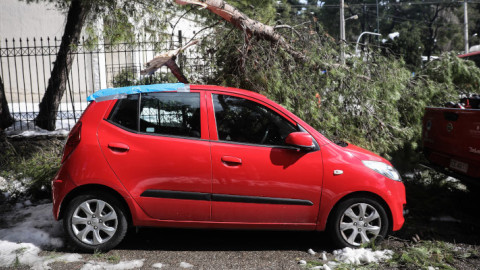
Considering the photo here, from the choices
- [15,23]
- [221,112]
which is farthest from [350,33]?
[221,112]

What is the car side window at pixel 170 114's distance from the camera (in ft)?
14.2

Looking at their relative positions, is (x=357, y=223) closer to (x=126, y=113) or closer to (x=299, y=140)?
(x=299, y=140)

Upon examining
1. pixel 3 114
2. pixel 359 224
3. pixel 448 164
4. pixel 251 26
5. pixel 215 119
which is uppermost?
pixel 251 26

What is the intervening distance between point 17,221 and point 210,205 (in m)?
2.56

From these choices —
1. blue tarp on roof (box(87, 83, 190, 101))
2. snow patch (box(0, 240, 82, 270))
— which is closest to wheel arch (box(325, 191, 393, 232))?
blue tarp on roof (box(87, 83, 190, 101))

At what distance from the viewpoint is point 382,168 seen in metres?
4.48

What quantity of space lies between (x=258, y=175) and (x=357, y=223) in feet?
3.59

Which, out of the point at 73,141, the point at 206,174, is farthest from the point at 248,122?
the point at 73,141

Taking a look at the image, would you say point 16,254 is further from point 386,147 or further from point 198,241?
point 386,147

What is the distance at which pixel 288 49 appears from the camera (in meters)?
6.80

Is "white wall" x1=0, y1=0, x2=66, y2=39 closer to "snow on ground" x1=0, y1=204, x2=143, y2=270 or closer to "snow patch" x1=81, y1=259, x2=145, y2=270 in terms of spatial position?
"snow on ground" x1=0, y1=204, x2=143, y2=270

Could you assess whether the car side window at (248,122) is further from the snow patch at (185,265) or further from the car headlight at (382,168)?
the snow patch at (185,265)

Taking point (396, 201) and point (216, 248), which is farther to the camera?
point (216, 248)

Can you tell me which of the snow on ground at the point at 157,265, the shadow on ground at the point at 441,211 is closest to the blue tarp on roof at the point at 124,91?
the snow on ground at the point at 157,265
